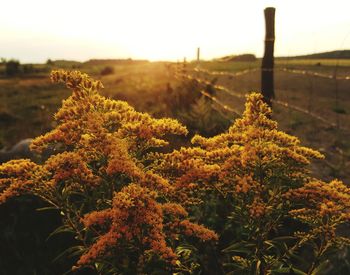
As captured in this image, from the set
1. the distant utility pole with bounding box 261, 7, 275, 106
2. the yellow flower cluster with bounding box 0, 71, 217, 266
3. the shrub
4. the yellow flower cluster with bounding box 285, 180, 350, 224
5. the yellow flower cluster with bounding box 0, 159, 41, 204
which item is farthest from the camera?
the distant utility pole with bounding box 261, 7, 275, 106

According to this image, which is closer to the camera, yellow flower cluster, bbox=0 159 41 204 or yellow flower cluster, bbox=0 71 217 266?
yellow flower cluster, bbox=0 71 217 266

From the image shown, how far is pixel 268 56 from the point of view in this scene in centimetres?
1088

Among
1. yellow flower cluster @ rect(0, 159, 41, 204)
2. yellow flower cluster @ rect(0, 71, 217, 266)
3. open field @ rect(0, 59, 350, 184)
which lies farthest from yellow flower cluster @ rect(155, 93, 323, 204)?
open field @ rect(0, 59, 350, 184)

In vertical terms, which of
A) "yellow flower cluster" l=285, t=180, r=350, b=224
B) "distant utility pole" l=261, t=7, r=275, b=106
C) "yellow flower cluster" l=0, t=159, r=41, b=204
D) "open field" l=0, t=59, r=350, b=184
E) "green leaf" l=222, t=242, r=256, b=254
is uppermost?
"distant utility pole" l=261, t=7, r=275, b=106

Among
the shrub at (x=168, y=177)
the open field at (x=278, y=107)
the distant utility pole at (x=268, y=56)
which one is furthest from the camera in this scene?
the open field at (x=278, y=107)

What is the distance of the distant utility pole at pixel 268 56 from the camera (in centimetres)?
1089

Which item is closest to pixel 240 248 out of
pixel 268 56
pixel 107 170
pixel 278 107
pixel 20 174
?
pixel 107 170

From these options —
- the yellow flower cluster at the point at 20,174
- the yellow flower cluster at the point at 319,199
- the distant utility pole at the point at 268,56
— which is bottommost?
the yellow flower cluster at the point at 319,199

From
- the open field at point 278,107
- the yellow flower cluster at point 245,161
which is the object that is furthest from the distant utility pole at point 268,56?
the yellow flower cluster at point 245,161

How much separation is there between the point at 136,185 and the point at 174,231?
648mm

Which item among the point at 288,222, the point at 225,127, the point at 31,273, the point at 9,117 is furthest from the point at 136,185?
the point at 9,117

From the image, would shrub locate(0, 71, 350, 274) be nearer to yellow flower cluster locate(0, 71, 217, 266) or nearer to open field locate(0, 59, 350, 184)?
yellow flower cluster locate(0, 71, 217, 266)

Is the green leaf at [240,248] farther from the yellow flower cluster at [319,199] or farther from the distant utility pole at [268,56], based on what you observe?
the distant utility pole at [268,56]

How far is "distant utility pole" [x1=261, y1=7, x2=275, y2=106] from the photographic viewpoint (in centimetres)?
1089
